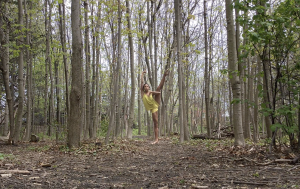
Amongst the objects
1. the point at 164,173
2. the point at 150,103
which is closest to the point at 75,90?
the point at 150,103

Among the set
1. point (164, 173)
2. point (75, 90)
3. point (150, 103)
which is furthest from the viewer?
point (150, 103)

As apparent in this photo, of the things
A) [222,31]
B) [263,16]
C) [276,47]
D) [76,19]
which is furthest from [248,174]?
[222,31]

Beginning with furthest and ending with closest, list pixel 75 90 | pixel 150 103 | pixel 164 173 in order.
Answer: pixel 150 103 → pixel 75 90 → pixel 164 173

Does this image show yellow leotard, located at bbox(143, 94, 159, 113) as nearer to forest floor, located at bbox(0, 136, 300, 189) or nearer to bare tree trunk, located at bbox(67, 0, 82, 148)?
bare tree trunk, located at bbox(67, 0, 82, 148)

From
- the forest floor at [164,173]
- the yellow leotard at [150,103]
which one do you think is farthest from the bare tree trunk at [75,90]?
the yellow leotard at [150,103]

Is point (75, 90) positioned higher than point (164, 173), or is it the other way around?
point (75, 90)

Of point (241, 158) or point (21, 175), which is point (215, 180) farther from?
point (21, 175)

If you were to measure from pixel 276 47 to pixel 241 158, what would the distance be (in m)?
1.90

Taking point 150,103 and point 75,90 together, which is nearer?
point 75,90

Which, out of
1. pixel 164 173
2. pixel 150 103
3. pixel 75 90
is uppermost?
pixel 75 90

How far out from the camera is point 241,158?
11.8 feet

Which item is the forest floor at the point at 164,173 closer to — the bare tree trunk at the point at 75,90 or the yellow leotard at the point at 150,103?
the bare tree trunk at the point at 75,90

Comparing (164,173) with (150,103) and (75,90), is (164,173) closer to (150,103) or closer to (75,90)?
(75,90)

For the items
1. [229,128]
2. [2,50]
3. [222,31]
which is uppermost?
[222,31]
